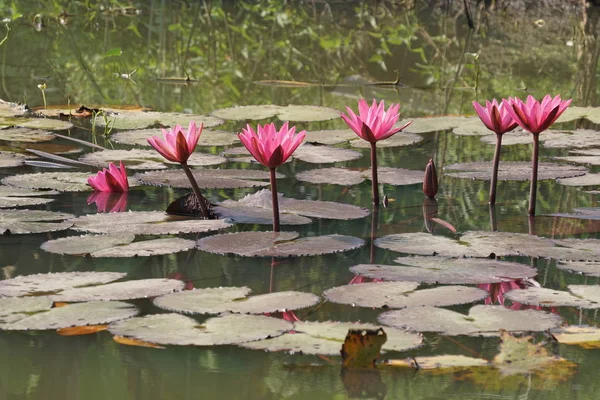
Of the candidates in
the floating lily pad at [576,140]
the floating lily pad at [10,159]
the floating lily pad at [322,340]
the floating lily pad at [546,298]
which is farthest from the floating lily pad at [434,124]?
the floating lily pad at [322,340]

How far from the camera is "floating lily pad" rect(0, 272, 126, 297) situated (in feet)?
6.19

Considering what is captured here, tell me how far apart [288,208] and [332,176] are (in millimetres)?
456

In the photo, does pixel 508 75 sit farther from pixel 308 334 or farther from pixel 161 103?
pixel 308 334

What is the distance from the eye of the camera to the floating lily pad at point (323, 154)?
3266mm

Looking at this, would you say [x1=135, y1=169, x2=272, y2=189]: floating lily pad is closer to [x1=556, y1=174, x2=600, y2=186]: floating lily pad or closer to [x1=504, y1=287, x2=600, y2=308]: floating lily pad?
[x1=556, y1=174, x2=600, y2=186]: floating lily pad

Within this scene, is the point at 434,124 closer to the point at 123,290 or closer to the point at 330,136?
the point at 330,136

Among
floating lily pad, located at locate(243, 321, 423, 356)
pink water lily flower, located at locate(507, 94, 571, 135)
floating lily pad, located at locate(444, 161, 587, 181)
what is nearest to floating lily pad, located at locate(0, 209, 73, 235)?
floating lily pad, located at locate(243, 321, 423, 356)

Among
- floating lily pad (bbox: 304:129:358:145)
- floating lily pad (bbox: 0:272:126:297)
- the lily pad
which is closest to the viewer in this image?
floating lily pad (bbox: 0:272:126:297)

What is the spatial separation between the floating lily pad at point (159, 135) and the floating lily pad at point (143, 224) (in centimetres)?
103

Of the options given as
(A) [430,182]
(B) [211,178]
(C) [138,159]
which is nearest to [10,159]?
(C) [138,159]

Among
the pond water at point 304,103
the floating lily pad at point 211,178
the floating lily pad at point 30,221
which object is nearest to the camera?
the pond water at point 304,103

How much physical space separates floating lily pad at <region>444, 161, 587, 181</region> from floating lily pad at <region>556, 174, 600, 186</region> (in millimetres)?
22

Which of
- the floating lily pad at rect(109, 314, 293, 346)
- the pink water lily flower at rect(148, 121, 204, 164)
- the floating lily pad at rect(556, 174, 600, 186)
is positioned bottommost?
the floating lily pad at rect(109, 314, 293, 346)

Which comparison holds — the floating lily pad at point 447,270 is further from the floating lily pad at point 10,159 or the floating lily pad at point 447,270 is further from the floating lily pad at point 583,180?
the floating lily pad at point 10,159
